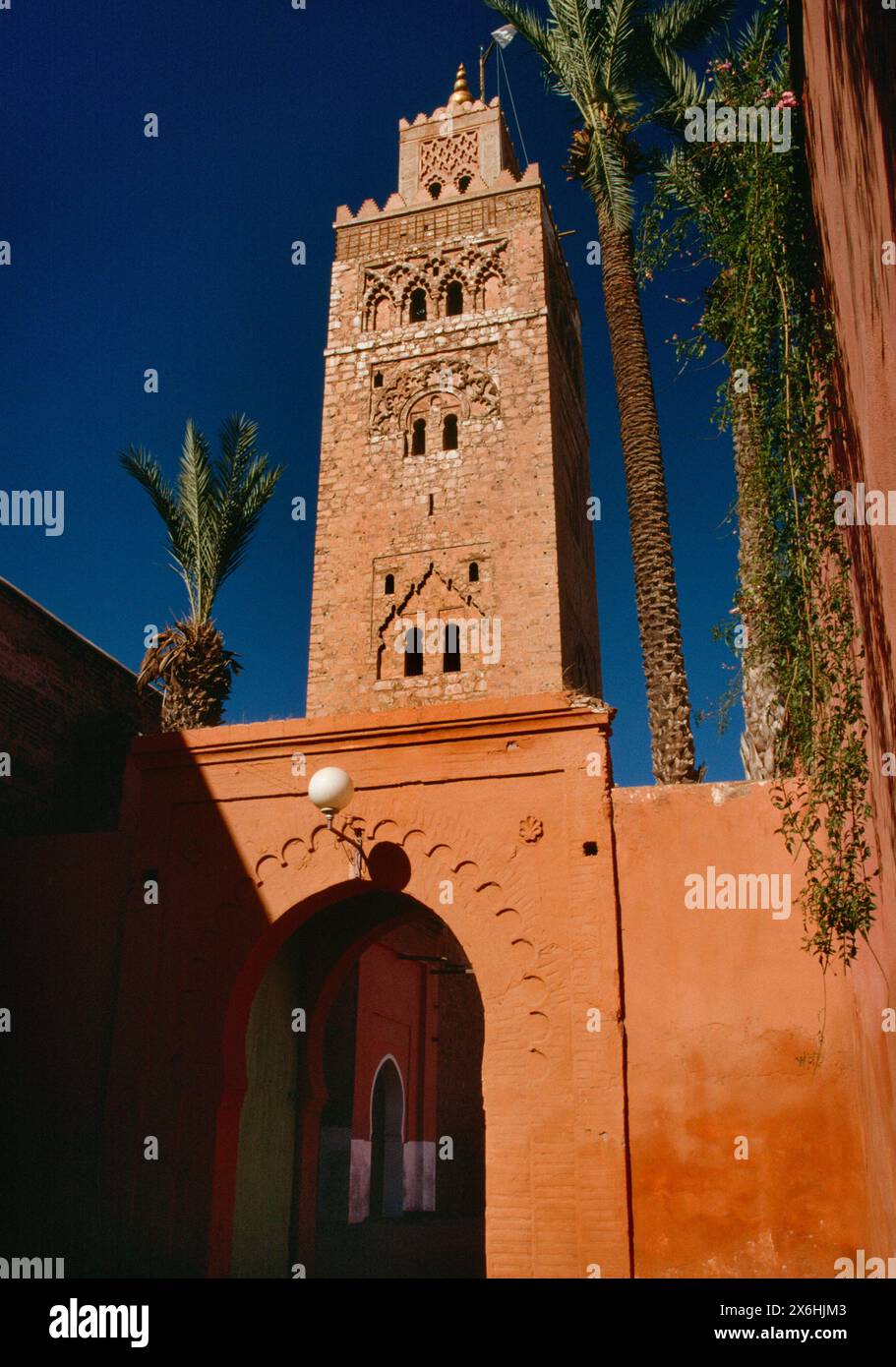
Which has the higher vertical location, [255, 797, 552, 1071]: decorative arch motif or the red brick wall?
the red brick wall

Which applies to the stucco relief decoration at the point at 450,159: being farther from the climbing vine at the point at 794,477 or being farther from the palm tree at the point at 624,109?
the climbing vine at the point at 794,477

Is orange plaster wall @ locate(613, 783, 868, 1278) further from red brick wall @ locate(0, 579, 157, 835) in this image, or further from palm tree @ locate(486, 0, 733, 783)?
red brick wall @ locate(0, 579, 157, 835)

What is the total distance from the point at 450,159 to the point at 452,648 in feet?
39.7

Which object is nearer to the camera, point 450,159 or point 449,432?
point 449,432

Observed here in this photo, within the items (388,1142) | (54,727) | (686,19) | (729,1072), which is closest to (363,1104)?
(388,1142)

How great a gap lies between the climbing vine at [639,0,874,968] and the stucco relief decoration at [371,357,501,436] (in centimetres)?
1347

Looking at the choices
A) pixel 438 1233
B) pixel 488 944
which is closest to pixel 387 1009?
pixel 438 1233

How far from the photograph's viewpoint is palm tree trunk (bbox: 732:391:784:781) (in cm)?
718

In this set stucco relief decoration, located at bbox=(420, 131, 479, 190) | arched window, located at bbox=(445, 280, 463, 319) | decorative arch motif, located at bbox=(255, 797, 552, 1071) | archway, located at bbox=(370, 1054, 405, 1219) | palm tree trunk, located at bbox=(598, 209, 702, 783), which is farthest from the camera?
stucco relief decoration, located at bbox=(420, 131, 479, 190)

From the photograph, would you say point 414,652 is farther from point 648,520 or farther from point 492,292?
point 648,520

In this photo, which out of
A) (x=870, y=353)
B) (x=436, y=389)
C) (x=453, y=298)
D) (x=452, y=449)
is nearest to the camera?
(x=870, y=353)

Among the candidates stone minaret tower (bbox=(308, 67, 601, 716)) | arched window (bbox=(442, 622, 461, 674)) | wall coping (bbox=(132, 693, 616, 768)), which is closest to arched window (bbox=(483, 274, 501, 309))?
stone minaret tower (bbox=(308, 67, 601, 716))

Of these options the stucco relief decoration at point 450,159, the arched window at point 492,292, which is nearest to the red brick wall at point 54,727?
the arched window at point 492,292

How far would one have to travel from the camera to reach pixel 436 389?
21.1 meters
